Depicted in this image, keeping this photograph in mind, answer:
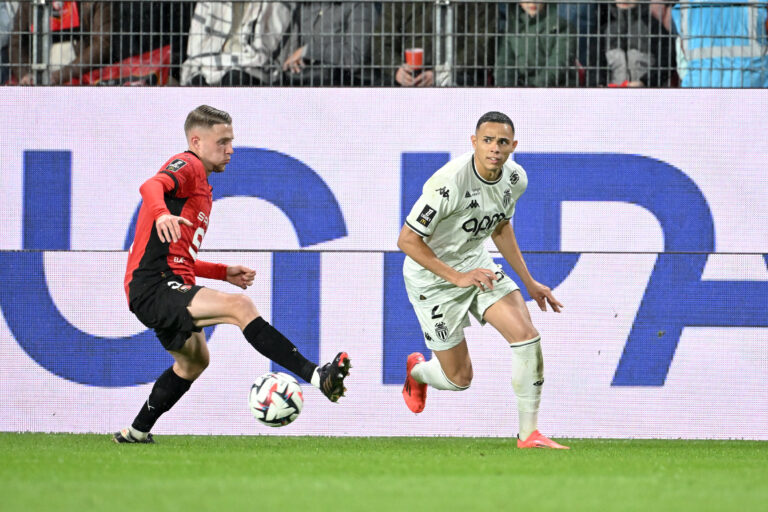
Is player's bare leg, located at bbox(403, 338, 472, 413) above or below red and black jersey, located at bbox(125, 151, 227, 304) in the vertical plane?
below

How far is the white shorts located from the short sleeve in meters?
0.53

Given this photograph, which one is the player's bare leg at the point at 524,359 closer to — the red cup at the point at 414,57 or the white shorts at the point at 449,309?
the white shorts at the point at 449,309

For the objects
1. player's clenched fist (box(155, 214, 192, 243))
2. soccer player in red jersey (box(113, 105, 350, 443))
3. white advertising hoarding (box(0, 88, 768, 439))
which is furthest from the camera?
white advertising hoarding (box(0, 88, 768, 439))

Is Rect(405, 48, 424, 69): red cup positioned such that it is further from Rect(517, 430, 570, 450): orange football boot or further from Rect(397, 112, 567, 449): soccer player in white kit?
Rect(517, 430, 570, 450): orange football boot

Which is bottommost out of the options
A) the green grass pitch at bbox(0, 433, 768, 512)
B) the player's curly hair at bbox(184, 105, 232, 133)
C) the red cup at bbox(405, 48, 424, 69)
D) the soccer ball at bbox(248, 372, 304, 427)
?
the green grass pitch at bbox(0, 433, 768, 512)

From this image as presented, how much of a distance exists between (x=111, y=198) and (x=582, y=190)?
146 inches

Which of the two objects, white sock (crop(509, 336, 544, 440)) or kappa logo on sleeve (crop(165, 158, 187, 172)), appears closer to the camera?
kappa logo on sleeve (crop(165, 158, 187, 172))

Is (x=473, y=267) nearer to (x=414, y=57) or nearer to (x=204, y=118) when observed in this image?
(x=204, y=118)

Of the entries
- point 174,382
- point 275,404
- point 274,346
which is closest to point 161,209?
point 274,346

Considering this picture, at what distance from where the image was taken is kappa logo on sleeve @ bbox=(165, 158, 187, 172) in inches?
261

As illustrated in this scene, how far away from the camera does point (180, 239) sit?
266 inches

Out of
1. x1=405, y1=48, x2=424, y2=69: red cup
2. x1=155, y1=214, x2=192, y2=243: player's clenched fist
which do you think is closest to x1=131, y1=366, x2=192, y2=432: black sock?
x1=155, y1=214, x2=192, y2=243: player's clenched fist

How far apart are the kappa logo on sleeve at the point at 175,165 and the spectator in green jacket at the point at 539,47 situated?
3309 millimetres

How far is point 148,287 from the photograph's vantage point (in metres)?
6.60
